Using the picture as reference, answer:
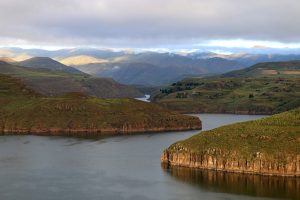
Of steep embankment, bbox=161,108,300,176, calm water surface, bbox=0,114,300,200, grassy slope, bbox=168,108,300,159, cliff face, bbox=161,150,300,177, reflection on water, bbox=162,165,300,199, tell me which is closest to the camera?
calm water surface, bbox=0,114,300,200

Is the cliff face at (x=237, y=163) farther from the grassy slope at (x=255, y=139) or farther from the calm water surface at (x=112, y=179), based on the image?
the calm water surface at (x=112, y=179)

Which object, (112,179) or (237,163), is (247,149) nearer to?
(237,163)

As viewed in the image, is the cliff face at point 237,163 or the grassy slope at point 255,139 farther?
the grassy slope at point 255,139

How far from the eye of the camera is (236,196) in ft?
341

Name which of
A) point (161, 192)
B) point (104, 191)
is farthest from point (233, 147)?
point (104, 191)

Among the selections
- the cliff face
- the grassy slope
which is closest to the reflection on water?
the cliff face

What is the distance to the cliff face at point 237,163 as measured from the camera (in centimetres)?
11625

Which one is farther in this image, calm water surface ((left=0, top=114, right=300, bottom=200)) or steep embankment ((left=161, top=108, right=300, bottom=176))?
steep embankment ((left=161, top=108, right=300, bottom=176))

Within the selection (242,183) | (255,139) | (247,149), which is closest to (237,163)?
(247,149)

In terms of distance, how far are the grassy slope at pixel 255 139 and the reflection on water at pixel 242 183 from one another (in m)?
5.38

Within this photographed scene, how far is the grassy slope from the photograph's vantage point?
119688 mm

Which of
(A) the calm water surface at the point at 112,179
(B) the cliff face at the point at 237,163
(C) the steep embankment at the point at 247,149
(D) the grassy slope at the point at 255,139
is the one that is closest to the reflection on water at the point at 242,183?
(A) the calm water surface at the point at 112,179

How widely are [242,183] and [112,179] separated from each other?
86.0 ft

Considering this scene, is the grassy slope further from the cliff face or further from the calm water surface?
the calm water surface
